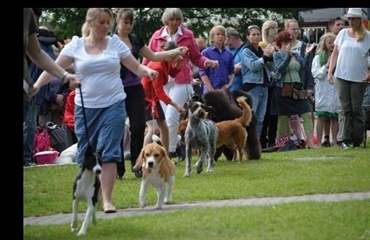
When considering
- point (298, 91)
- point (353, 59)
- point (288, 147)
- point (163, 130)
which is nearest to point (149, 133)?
point (163, 130)

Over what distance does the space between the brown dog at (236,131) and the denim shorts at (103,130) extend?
467 centimetres

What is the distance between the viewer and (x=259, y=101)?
15562 mm

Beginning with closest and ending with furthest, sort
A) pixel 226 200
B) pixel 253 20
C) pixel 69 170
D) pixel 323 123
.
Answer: pixel 226 200 → pixel 69 170 → pixel 323 123 → pixel 253 20

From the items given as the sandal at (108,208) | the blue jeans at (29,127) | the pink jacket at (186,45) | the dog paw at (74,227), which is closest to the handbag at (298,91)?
the pink jacket at (186,45)

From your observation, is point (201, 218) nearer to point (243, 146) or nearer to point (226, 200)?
point (226, 200)

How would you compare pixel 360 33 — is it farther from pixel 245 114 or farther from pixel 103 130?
pixel 103 130

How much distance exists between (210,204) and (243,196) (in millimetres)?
673

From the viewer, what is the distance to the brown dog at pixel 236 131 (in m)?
13.6

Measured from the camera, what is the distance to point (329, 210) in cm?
886

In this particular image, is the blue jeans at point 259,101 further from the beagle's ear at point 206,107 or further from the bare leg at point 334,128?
the beagle's ear at point 206,107

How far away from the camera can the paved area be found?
29.2 ft

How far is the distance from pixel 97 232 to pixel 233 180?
146 inches
